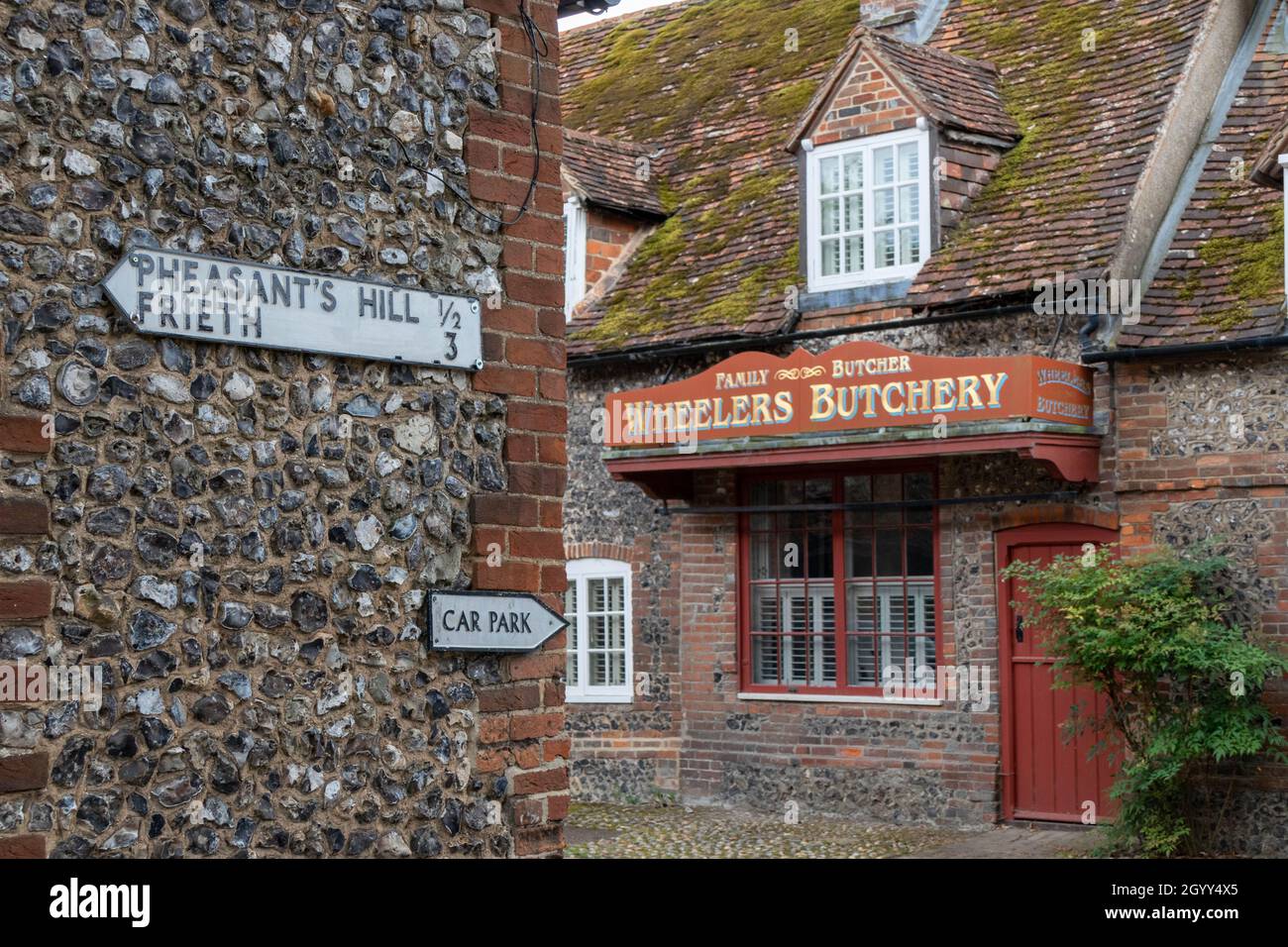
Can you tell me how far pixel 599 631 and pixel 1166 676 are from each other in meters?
6.08

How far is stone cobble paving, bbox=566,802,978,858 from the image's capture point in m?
13.6

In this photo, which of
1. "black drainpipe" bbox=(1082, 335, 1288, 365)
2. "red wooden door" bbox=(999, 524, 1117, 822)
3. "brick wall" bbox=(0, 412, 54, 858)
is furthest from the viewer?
"red wooden door" bbox=(999, 524, 1117, 822)

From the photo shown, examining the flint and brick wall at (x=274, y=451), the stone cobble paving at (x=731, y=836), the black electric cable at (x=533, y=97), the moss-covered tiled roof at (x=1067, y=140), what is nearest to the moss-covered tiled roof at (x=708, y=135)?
the moss-covered tiled roof at (x=1067, y=140)

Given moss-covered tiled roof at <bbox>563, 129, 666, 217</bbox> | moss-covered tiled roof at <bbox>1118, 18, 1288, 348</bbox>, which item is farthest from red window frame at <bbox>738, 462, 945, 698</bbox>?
moss-covered tiled roof at <bbox>563, 129, 666, 217</bbox>

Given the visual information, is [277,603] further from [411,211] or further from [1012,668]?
[1012,668]

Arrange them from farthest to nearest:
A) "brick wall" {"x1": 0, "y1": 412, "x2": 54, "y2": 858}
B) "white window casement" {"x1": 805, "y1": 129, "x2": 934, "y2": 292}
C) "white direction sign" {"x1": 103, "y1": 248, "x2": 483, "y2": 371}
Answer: "white window casement" {"x1": 805, "y1": 129, "x2": 934, "y2": 292} → "white direction sign" {"x1": 103, "y1": 248, "x2": 483, "y2": 371} → "brick wall" {"x1": 0, "y1": 412, "x2": 54, "y2": 858}

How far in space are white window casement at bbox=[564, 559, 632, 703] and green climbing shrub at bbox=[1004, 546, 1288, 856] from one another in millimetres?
4898

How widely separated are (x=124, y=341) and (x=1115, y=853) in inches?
371

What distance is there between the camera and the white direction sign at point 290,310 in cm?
526

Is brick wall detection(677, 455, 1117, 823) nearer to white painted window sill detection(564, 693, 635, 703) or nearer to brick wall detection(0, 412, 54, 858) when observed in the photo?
white painted window sill detection(564, 693, 635, 703)

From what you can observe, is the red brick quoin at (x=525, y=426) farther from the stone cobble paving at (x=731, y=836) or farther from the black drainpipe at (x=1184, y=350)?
the black drainpipe at (x=1184, y=350)

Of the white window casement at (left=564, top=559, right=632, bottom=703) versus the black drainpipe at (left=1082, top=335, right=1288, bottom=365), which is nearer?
the black drainpipe at (left=1082, top=335, right=1288, bottom=365)

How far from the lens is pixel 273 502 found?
550 cm

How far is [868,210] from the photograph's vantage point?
608 inches
